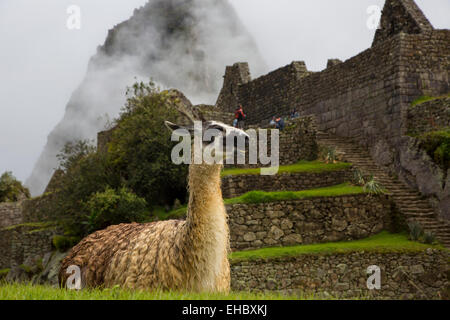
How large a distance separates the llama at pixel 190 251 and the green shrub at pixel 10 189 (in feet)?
94.8

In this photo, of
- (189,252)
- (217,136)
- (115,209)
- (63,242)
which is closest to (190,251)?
(189,252)

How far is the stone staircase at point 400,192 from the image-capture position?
13.5 metres

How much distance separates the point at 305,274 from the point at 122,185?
337 inches

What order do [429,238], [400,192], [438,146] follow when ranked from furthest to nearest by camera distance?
[400,192] < [438,146] < [429,238]

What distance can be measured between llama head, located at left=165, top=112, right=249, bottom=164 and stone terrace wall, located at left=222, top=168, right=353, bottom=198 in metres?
10.3

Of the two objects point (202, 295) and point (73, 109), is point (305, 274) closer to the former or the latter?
point (202, 295)

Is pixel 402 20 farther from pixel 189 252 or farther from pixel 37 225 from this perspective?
pixel 37 225

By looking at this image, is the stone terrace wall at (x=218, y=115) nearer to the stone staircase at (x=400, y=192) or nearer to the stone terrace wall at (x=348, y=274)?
the stone staircase at (x=400, y=192)

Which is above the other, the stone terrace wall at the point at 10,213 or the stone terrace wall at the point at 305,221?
the stone terrace wall at the point at 305,221

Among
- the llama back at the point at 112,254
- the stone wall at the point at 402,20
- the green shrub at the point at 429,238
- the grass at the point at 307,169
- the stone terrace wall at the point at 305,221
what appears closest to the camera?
the llama back at the point at 112,254

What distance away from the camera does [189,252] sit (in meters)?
4.89

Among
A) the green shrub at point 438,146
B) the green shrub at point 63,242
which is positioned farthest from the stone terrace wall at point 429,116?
the green shrub at point 63,242

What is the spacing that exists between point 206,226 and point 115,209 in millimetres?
12304

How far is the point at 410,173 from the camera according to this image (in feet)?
50.3
